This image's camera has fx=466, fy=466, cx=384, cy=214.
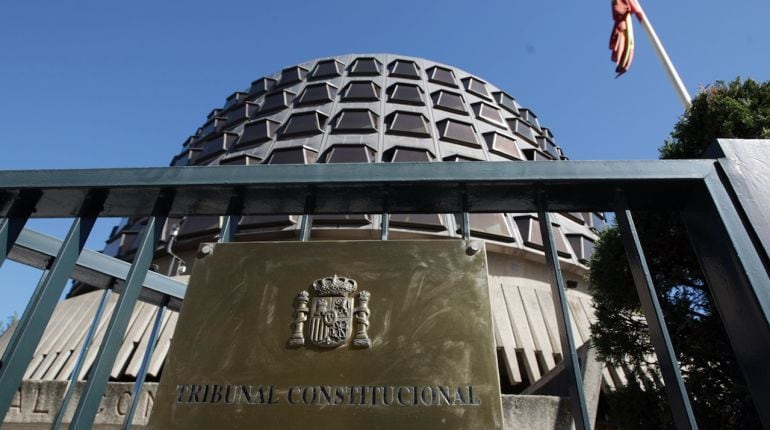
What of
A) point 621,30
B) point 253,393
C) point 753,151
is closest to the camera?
point 253,393

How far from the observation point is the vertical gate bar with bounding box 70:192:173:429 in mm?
1575

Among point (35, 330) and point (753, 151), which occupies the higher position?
point (753, 151)

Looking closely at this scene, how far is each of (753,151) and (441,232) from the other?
545 inches

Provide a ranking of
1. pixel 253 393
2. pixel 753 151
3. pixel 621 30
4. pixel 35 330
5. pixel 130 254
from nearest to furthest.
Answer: pixel 253 393, pixel 35 330, pixel 753 151, pixel 621 30, pixel 130 254

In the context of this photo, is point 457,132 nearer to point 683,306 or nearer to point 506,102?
point 506,102

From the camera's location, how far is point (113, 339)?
1686mm

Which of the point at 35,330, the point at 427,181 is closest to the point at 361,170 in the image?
the point at 427,181

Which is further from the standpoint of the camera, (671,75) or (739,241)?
(671,75)

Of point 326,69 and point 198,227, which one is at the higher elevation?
point 326,69

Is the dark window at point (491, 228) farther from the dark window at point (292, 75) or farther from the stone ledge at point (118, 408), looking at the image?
the dark window at point (292, 75)

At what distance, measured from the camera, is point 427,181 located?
6.26ft

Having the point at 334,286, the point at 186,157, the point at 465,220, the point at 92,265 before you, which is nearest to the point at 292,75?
the point at 186,157

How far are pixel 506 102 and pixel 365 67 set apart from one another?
9089 mm

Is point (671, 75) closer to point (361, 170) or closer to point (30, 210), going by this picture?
point (361, 170)
